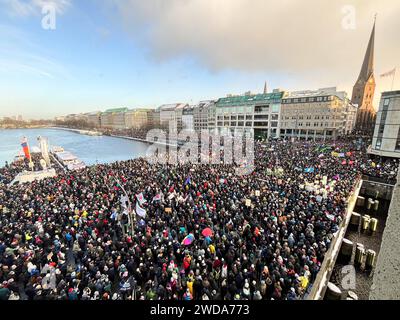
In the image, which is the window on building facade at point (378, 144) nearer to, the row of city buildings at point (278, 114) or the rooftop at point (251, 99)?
the row of city buildings at point (278, 114)

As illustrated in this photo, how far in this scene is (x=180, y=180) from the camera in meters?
18.5

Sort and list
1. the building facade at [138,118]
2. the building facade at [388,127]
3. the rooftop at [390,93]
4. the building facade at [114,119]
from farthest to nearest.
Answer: the building facade at [114,119], the building facade at [138,118], the building facade at [388,127], the rooftop at [390,93]

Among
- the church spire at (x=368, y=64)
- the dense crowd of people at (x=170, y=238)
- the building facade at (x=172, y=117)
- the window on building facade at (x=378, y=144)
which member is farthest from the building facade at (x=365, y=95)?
the dense crowd of people at (x=170, y=238)

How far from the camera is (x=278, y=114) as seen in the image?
194 feet

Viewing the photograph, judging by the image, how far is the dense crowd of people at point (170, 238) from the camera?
24.4 ft

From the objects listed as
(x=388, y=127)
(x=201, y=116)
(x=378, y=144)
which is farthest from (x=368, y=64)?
(x=378, y=144)

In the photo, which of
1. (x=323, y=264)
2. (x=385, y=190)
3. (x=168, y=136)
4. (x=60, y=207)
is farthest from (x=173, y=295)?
(x=168, y=136)

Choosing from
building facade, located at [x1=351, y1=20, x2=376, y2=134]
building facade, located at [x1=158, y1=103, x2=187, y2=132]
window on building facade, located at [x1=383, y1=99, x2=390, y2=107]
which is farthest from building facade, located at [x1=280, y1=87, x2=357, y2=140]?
building facade, located at [x1=158, y1=103, x2=187, y2=132]

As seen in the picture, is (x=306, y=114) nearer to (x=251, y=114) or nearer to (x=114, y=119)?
(x=251, y=114)

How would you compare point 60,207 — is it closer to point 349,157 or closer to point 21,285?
point 21,285

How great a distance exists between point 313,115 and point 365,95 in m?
49.0

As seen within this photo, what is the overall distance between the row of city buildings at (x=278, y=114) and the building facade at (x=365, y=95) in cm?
1705

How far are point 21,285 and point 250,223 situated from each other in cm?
1042

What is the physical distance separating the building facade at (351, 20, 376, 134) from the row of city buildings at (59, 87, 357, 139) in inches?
671
